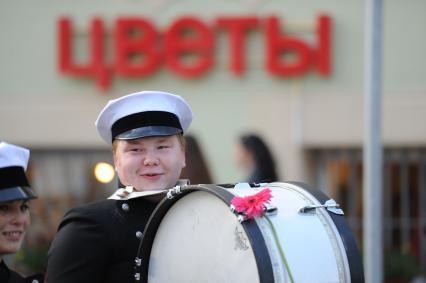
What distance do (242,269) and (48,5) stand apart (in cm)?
858

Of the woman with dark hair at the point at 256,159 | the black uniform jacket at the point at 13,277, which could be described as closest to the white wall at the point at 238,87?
the woman with dark hair at the point at 256,159

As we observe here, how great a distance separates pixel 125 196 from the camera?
3287 millimetres

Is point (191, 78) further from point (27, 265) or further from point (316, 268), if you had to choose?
point (316, 268)

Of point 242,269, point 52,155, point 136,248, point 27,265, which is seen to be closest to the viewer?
point 242,269

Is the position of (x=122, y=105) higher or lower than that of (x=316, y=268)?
higher

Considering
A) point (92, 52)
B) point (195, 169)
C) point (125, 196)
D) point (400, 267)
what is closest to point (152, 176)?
point (125, 196)

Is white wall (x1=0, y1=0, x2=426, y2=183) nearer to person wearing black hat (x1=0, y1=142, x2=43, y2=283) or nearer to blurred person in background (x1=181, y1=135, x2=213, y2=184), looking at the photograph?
blurred person in background (x1=181, y1=135, x2=213, y2=184)

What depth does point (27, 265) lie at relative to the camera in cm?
1048

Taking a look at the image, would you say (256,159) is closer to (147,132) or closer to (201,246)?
(147,132)

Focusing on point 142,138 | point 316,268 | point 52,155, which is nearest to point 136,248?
point 142,138

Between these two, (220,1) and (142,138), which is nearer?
(142,138)

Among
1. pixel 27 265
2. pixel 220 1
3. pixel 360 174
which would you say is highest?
pixel 220 1

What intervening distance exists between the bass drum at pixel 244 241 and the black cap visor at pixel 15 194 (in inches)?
31.4

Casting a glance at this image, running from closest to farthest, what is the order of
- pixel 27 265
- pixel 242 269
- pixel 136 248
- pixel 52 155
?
pixel 242 269, pixel 136 248, pixel 27 265, pixel 52 155
